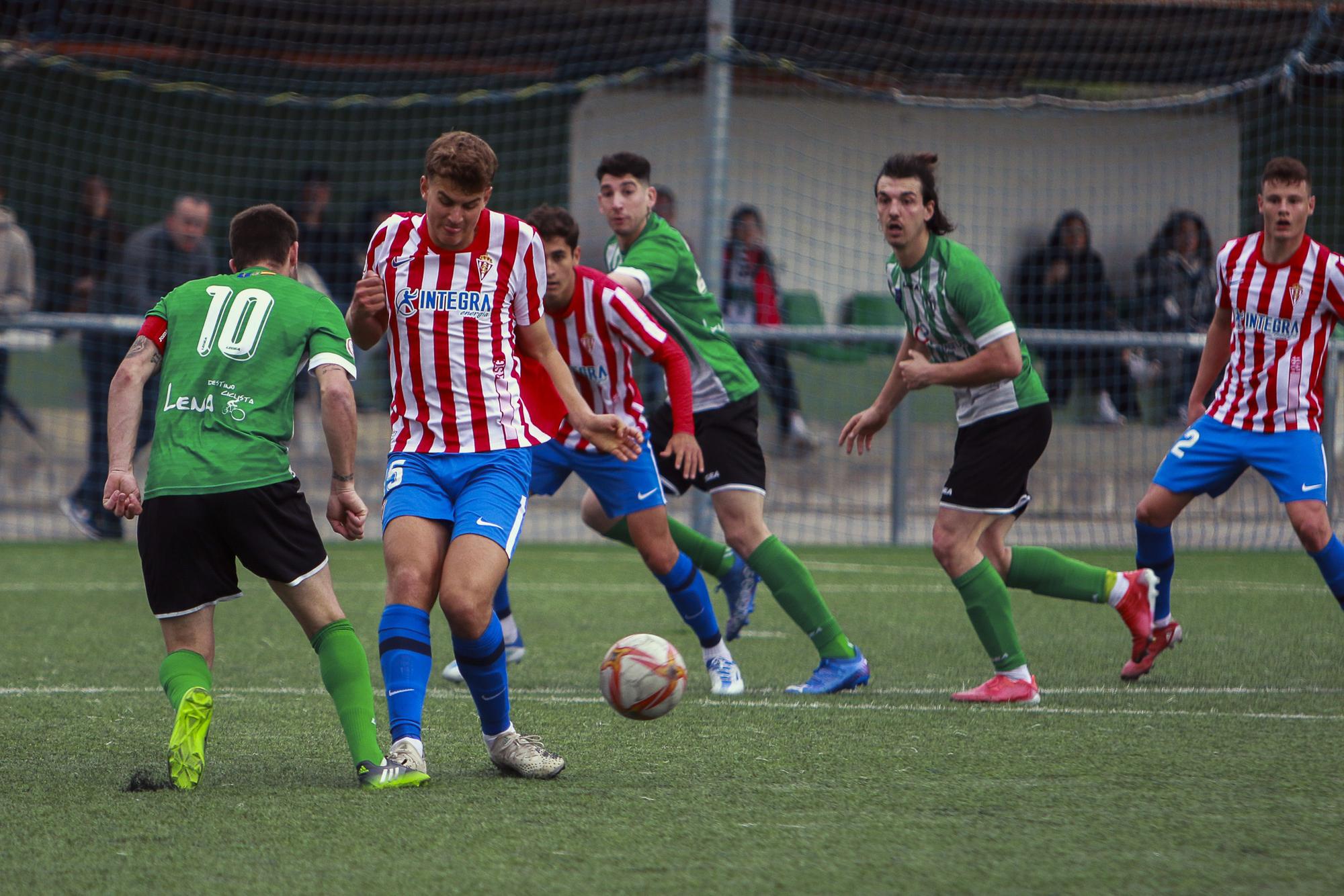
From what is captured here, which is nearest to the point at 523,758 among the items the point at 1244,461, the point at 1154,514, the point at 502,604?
the point at 502,604

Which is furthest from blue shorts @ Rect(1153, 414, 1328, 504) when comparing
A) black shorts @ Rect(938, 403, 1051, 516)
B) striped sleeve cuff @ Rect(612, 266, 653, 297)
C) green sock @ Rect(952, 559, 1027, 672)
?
striped sleeve cuff @ Rect(612, 266, 653, 297)

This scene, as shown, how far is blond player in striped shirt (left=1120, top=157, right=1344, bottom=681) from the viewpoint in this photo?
19.8ft

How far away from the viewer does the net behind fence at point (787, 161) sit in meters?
11.6

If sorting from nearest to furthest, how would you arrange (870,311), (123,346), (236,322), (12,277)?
(236,322)
(12,277)
(123,346)
(870,311)

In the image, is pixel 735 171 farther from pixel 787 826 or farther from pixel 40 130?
pixel 787 826

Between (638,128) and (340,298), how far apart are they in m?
3.60

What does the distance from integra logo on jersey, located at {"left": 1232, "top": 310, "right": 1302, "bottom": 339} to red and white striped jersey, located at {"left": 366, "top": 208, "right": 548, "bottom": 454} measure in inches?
128

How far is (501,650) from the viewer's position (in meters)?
4.20

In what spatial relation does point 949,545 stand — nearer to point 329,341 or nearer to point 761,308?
point 329,341

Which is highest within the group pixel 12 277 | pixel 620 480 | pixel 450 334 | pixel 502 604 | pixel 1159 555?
pixel 12 277

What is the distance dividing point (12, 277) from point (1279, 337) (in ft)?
28.2

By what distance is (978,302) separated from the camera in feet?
17.8

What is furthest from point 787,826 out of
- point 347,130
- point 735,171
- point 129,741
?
point 347,130

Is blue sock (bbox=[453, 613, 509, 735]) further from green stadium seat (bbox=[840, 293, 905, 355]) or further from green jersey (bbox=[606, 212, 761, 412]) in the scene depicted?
green stadium seat (bbox=[840, 293, 905, 355])
